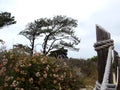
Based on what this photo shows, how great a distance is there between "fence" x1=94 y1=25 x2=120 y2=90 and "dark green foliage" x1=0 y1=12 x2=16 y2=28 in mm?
32004

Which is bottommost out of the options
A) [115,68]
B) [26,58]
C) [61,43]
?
[115,68]

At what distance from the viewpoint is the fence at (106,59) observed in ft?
19.4

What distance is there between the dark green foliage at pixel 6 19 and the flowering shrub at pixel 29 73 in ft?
90.8

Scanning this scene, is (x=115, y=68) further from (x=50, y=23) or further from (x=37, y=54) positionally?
(x=50, y=23)

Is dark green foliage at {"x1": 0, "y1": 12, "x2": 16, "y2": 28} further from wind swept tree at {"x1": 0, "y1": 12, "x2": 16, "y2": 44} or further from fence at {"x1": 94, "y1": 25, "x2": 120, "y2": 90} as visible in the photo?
fence at {"x1": 94, "y1": 25, "x2": 120, "y2": 90}

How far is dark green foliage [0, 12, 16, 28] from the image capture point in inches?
1501

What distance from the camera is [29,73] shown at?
Result: 9867 millimetres

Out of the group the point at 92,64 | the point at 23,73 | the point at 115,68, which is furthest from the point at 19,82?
the point at 92,64

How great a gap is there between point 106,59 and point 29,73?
4.01 meters

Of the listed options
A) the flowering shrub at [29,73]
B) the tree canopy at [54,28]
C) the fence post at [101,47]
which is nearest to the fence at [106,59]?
the fence post at [101,47]

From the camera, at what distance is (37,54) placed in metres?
10.6

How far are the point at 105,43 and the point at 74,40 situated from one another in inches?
1249

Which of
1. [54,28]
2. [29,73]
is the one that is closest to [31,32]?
[54,28]

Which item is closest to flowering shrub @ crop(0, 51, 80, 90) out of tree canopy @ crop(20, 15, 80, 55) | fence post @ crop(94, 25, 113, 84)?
fence post @ crop(94, 25, 113, 84)
